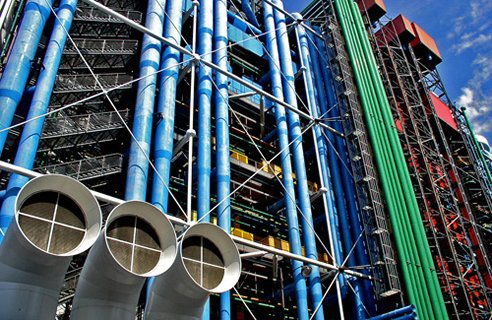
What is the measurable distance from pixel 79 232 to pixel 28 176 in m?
4.60

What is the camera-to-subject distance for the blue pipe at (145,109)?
50.3ft

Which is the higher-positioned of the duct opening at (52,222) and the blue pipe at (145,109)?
the blue pipe at (145,109)

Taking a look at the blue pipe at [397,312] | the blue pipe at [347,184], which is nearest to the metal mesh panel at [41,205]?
the blue pipe at [397,312]

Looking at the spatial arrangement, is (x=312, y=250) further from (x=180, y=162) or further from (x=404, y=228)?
(x=180, y=162)

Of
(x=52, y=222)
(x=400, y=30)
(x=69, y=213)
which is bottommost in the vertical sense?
(x=52, y=222)

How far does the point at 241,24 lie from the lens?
28375mm

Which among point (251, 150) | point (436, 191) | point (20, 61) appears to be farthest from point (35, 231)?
point (436, 191)

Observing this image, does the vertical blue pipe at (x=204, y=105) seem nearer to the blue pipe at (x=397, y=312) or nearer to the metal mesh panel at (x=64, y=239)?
the metal mesh panel at (x=64, y=239)

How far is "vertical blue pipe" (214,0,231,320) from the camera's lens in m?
17.2

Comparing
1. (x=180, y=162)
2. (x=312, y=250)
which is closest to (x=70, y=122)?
(x=180, y=162)

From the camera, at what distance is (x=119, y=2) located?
22.1 meters

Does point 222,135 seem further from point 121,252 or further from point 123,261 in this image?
point 123,261

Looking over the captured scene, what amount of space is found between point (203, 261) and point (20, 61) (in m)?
9.35

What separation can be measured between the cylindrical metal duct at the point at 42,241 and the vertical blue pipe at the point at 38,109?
389 centimetres
